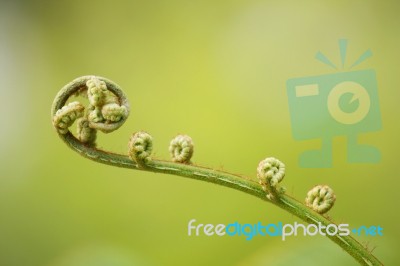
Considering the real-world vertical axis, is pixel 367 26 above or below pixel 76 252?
above

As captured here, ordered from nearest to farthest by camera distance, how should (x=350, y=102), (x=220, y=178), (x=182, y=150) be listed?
(x=220, y=178)
(x=182, y=150)
(x=350, y=102)

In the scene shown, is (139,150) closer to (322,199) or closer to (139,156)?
(139,156)

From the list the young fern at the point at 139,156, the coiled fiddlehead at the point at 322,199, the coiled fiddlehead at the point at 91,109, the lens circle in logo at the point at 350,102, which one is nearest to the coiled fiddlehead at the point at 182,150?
the young fern at the point at 139,156

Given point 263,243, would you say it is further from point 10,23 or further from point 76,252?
point 10,23

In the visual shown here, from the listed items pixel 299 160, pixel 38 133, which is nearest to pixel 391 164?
pixel 299 160

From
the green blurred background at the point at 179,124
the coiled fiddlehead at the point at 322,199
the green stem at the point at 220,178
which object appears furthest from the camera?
the green blurred background at the point at 179,124

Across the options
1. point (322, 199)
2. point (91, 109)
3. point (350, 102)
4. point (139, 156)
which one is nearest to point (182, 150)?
point (139, 156)

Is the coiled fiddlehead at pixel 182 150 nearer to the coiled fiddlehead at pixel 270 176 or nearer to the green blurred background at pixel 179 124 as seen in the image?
the coiled fiddlehead at pixel 270 176
